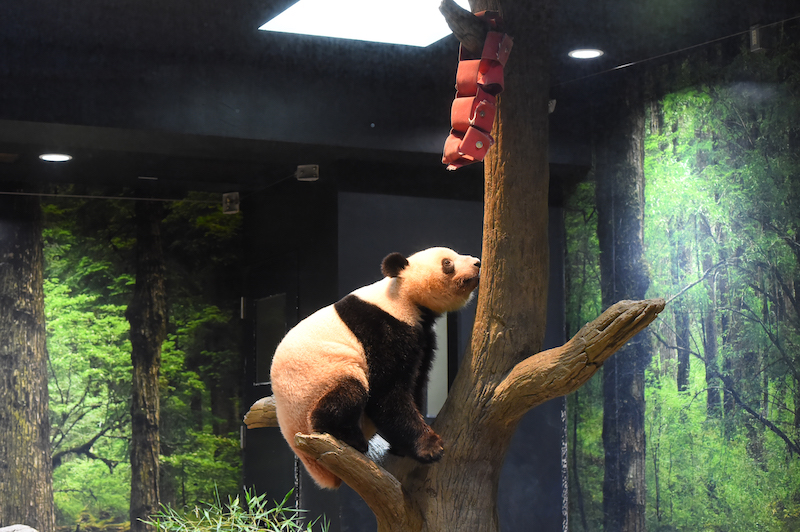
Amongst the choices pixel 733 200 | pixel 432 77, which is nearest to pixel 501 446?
pixel 733 200

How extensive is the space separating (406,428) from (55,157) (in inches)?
123

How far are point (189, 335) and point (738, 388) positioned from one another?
11.1 feet

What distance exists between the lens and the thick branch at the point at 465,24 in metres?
2.13

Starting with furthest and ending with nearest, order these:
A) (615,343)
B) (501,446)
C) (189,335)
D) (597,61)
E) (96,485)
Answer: (189,335) < (96,485) < (597,61) < (501,446) < (615,343)

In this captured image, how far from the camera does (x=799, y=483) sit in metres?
3.32

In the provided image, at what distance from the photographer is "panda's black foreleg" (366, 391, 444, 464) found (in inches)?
81.4

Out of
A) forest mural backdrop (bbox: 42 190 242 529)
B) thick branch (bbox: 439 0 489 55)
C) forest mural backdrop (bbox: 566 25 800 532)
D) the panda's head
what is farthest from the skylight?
forest mural backdrop (bbox: 42 190 242 529)

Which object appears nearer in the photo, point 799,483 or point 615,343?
point 615,343

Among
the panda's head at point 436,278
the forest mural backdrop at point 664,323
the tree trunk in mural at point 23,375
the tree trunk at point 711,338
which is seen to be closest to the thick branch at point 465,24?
the panda's head at point 436,278

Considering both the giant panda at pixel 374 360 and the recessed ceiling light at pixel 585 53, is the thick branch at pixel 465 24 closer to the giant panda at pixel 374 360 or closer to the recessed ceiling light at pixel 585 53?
the giant panda at pixel 374 360

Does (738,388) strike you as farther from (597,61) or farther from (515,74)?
(515,74)

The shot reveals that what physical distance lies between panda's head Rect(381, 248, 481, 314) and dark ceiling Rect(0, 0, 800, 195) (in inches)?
58.6

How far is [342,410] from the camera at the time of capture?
2.02 metres

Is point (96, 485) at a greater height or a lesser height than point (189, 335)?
lesser
